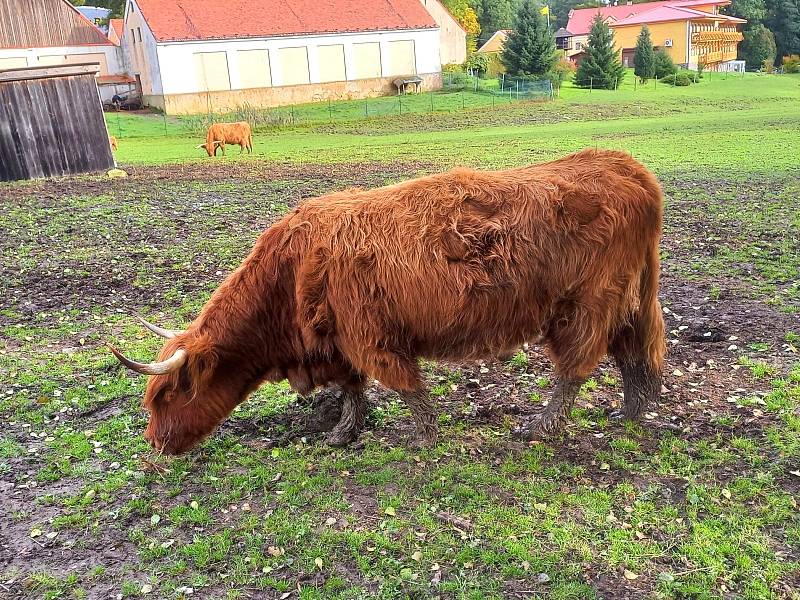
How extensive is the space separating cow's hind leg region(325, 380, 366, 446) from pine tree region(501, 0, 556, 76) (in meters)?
48.1

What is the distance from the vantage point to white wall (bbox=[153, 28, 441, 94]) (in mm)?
45906

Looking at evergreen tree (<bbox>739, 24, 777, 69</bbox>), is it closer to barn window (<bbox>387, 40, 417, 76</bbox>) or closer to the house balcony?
the house balcony

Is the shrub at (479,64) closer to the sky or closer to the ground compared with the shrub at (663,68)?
closer to the sky

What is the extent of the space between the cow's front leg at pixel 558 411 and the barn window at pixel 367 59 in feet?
161

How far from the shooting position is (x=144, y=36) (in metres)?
47.6

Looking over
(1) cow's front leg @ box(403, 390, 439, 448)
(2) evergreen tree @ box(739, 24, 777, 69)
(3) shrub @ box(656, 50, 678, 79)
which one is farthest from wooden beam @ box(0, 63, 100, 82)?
(2) evergreen tree @ box(739, 24, 777, 69)

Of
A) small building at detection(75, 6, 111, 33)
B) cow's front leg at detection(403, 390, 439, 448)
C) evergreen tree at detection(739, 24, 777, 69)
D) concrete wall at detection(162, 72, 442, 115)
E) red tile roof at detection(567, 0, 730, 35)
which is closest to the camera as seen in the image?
cow's front leg at detection(403, 390, 439, 448)

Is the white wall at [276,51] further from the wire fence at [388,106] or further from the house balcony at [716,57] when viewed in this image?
the house balcony at [716,57]

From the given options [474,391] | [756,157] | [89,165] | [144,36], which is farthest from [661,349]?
[144,36]

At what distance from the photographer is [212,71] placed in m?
47.0

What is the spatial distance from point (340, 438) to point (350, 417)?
0.20 m

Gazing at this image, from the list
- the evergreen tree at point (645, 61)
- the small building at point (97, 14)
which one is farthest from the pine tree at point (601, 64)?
the small building at point (97, 14)

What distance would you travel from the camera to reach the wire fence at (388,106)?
3938 cm

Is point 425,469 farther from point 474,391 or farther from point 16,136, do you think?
point 16,136
